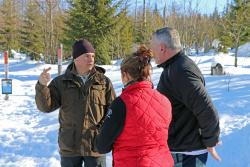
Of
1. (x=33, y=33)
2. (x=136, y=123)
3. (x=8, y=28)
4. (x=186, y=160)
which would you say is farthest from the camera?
(x=8, y=28)

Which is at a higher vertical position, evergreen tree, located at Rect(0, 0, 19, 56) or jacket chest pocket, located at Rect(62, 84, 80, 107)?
evergreen tree, located at Rect(0, 0, 19, 56)

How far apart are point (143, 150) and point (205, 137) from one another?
757mm

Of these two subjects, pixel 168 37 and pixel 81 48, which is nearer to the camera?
pixel 168 37

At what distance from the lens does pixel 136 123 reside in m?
2.52

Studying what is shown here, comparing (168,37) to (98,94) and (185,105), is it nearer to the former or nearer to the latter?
(185,105)

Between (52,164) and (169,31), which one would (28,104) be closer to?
(52,164)

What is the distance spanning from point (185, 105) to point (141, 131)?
722 millimetres

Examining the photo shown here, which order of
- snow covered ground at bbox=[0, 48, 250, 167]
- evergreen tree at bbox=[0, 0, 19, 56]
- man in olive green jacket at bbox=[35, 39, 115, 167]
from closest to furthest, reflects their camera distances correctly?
man in olive green jacket at bbox=[35, 39, 115, 167] < snow covered ground at bbox=[0, 48, 250, 167] < evergreen tree at bbox=[0, 0, 19, 56]

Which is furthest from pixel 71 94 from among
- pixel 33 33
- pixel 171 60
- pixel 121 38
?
pixel 33 33

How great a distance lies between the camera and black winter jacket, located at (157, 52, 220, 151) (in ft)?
10.0

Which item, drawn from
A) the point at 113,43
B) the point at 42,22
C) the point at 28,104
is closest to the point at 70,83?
the point at 28,104

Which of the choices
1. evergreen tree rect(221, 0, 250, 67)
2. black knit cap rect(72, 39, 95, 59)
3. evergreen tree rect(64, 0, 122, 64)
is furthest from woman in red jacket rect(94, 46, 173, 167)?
evergreen tree rect(221, 0, 250, 67)

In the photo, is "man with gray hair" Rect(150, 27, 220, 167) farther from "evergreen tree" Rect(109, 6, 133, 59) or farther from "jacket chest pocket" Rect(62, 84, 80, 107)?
"evergreen tree" Rect(109, 6, 133, 59)

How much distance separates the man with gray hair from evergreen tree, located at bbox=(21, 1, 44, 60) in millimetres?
32156
